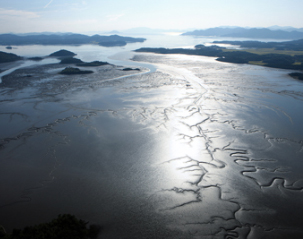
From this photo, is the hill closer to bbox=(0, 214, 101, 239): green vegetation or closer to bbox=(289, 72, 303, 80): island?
bbox=(289, 72, 303, 80): island

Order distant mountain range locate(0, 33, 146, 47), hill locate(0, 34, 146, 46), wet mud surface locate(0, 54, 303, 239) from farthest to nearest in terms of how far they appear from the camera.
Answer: hill locate(0, 34, 146, 46)
distant mountain range locate(0, 33, 146, 47)
wet mud surface locate(0, 54, 303, 239)

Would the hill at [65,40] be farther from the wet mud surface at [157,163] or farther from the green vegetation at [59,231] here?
the green vegetation at [59,231]

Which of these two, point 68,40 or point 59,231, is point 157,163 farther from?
point 68,40

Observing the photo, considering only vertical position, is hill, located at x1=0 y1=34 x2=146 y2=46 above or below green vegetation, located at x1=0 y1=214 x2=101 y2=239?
above

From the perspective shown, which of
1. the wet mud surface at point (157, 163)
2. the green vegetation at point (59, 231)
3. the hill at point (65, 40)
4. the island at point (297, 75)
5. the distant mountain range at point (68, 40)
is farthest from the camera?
the hill at point (65, 40)

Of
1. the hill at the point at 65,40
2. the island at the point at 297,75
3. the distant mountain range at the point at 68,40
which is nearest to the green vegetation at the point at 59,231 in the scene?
the island at the point at 297,75

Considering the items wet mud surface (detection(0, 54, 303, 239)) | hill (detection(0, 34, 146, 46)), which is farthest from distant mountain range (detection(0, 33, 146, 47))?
wet mud surface (detection(0, 54, 303, 239))

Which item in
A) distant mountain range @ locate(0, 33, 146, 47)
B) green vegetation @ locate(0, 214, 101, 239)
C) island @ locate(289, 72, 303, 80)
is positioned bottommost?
green vegetation @ locate(0, 214, 101, 239)

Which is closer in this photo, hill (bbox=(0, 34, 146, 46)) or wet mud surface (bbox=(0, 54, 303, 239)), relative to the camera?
wet mud surface (bbox=(0, 54, 303, 239))
